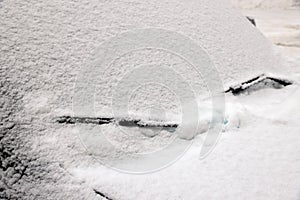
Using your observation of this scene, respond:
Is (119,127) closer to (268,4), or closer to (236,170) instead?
(236,170)

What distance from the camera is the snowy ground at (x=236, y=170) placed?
90 cm

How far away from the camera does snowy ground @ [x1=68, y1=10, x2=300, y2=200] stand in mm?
902

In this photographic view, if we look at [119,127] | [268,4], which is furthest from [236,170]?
[268,4]

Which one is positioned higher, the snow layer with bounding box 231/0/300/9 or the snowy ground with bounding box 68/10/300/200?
the snow layer with bounding box 231/0/300/9

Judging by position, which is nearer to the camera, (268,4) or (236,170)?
(236,170)

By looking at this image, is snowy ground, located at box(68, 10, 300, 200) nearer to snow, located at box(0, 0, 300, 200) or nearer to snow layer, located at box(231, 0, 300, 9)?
snow, located at box(0, 0, 300, 200)

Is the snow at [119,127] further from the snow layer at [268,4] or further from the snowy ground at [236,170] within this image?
the snow layer at [268,4]

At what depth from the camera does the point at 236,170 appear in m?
0.97

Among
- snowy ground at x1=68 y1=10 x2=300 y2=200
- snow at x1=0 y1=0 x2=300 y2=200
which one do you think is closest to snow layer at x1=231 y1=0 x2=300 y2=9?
snow at x1=0 y1=0 x2=300 y2=200

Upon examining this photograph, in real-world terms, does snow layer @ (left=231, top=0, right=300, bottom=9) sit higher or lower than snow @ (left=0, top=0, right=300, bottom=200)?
higher

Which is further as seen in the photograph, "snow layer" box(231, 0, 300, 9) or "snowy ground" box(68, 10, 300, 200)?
"snow layer" box(231, 0, 300, 9)

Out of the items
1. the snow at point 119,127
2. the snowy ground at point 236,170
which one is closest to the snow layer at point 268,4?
the snow at point 119,127

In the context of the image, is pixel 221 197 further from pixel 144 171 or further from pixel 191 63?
pixel 191 63

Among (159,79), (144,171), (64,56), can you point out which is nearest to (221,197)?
(144,171)
